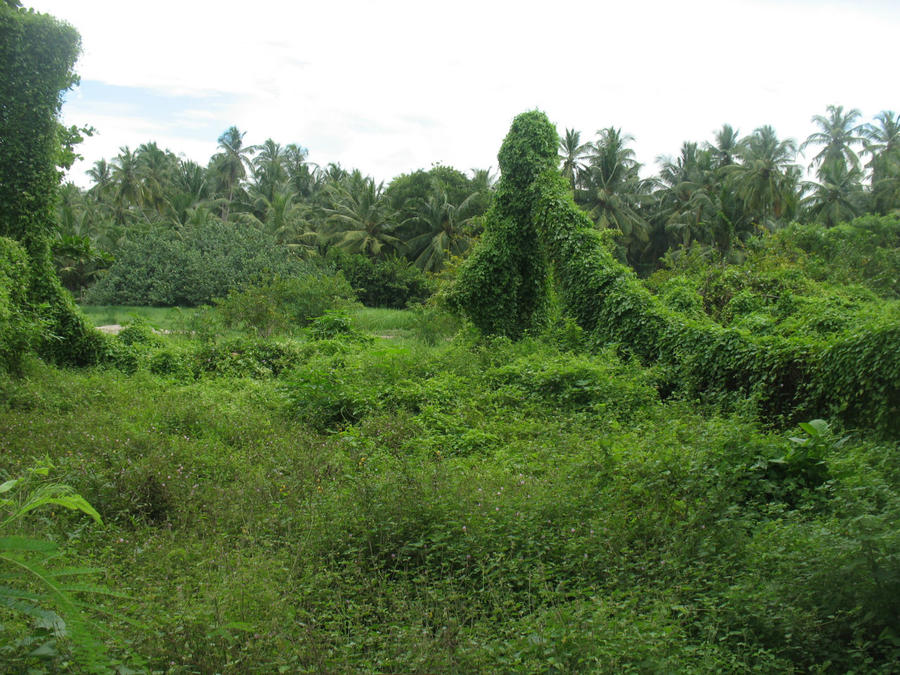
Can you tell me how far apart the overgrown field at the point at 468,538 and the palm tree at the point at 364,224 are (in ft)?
95.9

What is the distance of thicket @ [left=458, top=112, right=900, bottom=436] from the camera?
6.12m

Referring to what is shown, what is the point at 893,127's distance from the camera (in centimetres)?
3925

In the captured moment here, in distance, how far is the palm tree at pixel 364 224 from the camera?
3688 cm

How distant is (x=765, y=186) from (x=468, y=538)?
36.5m

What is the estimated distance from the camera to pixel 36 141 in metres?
10.9

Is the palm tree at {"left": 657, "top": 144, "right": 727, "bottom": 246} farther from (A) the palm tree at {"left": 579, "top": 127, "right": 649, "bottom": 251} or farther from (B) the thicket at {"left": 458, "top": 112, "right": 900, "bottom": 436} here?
(B) the thicket at {"left": 458, "top": 112, "right": 900, "bottom": 436}

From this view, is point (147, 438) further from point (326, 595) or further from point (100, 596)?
point (326, 595)

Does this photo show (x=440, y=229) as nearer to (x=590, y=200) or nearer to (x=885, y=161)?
(x=590, y=200)

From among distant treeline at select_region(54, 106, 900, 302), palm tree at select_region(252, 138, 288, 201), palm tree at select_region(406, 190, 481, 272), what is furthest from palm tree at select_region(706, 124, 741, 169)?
palm tree at select_region(252, 138, 288, 201)

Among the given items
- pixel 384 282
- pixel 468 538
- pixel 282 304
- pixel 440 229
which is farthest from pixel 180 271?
pixel 468 538

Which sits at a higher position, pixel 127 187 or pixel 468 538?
pixel 127 187

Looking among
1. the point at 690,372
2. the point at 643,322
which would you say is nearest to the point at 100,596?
the point at 690,372

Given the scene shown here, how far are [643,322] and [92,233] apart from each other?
35977 millimetres

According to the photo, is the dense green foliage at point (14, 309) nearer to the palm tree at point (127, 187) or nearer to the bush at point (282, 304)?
the bush at point (282, 304)
